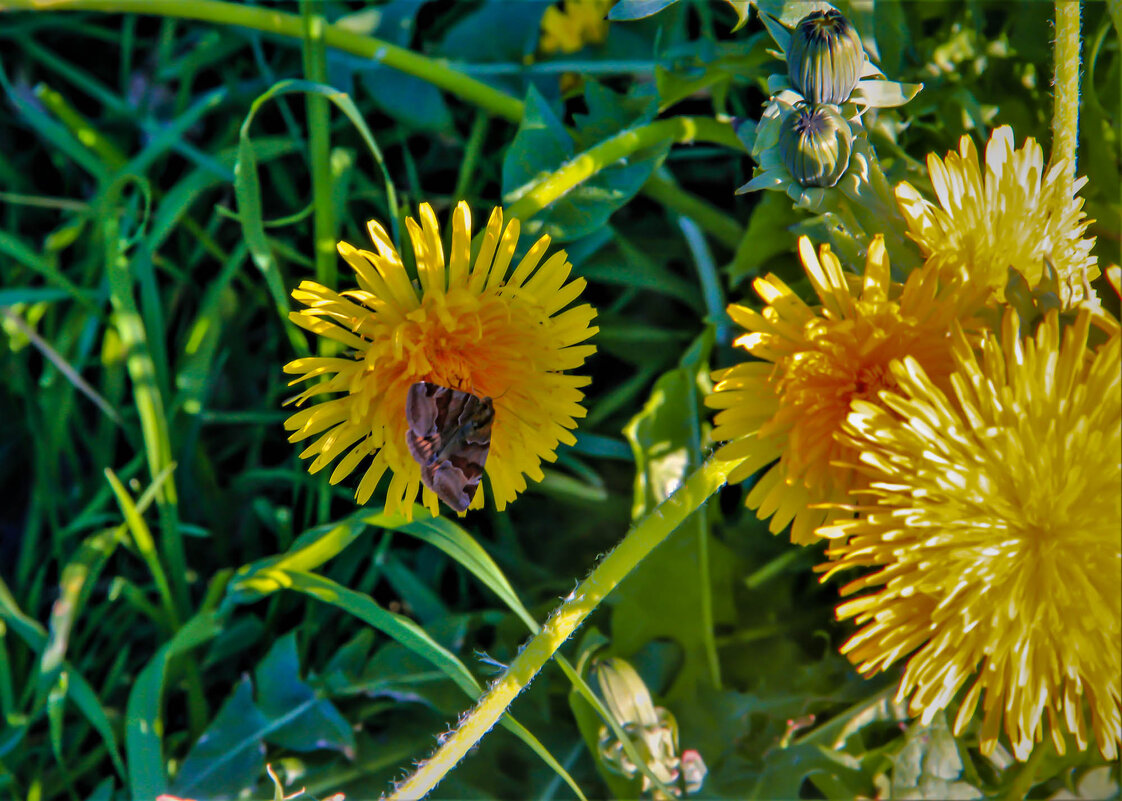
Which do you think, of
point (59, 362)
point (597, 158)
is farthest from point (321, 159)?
point (59, 362)

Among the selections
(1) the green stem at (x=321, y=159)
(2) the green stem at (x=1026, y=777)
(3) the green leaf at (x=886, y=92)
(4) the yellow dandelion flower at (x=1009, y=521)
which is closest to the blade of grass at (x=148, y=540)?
(1) the green stem at (x=321, y=159)

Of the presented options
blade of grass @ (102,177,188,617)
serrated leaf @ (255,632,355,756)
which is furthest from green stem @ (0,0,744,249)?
serrated leaf @ (255,632,355,756)

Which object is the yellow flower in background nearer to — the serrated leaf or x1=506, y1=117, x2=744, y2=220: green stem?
x1=506, y1=117, x2=744, y2=220: green stem

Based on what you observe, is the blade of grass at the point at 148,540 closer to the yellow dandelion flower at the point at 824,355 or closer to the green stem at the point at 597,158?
the green stem at the point at 597,158

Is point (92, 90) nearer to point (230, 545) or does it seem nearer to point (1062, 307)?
point (230, 545)

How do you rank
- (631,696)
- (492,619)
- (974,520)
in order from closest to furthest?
1. (974,520)
2. (631,696)
3. (492,619)

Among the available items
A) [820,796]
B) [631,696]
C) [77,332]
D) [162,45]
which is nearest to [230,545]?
[77,332]

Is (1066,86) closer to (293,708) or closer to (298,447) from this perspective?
(298,447)
